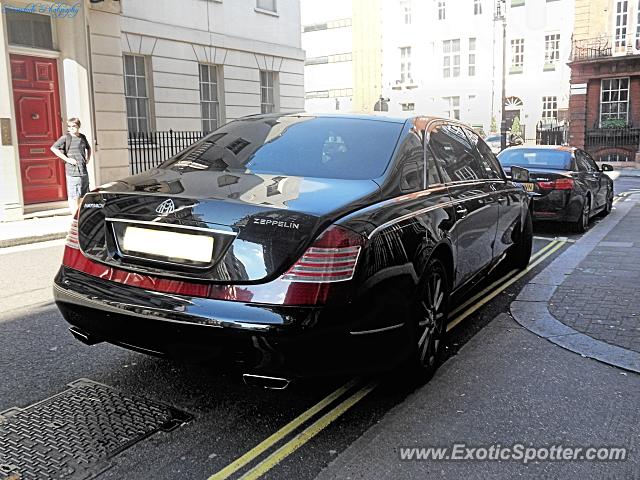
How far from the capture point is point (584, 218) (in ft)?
35.2

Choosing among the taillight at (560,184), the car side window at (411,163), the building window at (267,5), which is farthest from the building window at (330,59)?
the car side window at (411,163)

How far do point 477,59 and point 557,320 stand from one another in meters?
46.8

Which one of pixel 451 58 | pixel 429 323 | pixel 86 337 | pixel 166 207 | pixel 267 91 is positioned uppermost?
pixel 451 58

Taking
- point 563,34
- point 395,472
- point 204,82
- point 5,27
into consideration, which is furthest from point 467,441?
point 563,34

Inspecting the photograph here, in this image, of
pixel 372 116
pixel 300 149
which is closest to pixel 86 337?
pixel 300 149

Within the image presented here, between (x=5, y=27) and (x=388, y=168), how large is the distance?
10.1 metres

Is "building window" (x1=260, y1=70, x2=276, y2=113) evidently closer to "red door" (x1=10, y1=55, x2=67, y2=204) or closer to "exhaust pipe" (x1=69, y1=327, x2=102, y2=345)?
"red door" (x1=10, y1=55, x2=67, y2=204)

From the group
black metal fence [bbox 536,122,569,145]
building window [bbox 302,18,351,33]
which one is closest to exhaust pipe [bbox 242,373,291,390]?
black metal fence [bbox 536,122,569,145]

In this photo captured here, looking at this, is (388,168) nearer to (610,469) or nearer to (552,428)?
(552,428)

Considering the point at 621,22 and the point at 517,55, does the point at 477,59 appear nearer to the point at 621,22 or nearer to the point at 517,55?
the point at 517,55

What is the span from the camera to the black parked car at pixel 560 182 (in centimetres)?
1030

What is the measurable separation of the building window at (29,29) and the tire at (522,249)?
395 inches

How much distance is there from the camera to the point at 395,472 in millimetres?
3033
